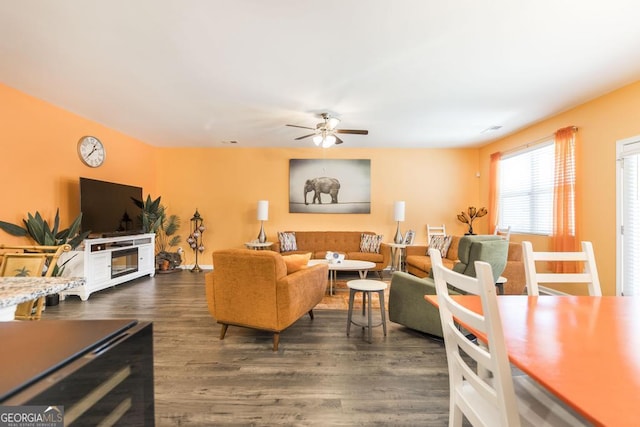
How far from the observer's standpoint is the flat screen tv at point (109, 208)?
396 centimetres

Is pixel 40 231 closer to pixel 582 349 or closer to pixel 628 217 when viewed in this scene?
pixel 582 349

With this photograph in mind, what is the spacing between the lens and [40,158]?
11.7 feet

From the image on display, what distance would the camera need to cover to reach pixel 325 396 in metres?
1.82

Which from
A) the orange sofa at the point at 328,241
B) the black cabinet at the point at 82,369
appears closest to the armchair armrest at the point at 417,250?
the orange sofa at the point at 328,241

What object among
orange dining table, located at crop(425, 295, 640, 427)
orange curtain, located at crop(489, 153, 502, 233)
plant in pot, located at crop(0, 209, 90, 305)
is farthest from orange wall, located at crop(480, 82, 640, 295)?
plant in pot, located at crop(0, 209, 90, 305)

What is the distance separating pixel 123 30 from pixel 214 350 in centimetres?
269

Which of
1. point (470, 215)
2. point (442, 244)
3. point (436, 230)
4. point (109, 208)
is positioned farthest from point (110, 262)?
point (470, 215)

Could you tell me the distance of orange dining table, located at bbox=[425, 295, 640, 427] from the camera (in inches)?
24.2

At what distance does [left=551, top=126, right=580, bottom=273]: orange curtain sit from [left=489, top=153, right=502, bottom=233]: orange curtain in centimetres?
135

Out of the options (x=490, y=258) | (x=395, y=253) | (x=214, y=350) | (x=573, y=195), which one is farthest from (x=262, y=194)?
(x=573, y=195)

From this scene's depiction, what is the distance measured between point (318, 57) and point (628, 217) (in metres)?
3.80

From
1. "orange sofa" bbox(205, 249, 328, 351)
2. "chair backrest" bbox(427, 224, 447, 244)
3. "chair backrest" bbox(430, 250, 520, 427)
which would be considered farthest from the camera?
"chair backrest" bbox(427, 224, 447, 244)

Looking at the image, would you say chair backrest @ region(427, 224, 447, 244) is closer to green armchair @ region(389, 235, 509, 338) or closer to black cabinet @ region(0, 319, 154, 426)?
green armchair @ region(389, 235, 509, 338)

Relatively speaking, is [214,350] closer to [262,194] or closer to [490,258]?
[490,258]
